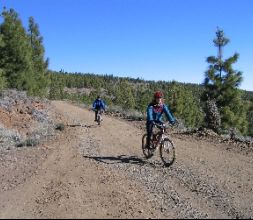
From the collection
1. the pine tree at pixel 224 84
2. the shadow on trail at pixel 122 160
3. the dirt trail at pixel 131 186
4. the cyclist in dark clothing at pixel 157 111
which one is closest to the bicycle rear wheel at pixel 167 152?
the dirt trail at pixel 131 186

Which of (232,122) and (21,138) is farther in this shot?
(232,122)

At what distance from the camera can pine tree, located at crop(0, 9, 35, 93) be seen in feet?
124

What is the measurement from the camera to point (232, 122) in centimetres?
3791

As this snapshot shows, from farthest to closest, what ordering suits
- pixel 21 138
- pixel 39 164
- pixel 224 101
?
pixel 224 101, pixel 21 138, pixel 39 164

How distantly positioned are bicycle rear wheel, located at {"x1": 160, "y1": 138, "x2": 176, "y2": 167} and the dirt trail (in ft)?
0.77

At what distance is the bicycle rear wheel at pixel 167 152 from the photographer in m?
13.3

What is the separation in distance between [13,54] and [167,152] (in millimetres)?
28172

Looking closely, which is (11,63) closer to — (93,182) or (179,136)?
(179,136)

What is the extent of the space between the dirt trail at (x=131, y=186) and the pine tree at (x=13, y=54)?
74.5 feet

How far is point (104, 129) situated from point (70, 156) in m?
9.72

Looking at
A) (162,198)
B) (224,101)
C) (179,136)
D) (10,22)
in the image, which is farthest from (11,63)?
(162,198)

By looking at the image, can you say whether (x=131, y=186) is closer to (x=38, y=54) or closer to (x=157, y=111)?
(x=157, y=111)

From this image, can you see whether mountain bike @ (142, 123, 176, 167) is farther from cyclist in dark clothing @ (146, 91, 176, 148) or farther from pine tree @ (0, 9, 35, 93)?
pine tree @ (0, 9, 35, 93)

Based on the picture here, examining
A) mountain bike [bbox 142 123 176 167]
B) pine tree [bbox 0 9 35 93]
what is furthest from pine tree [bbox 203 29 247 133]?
mountain bike [bbox 142 123 176 167]
